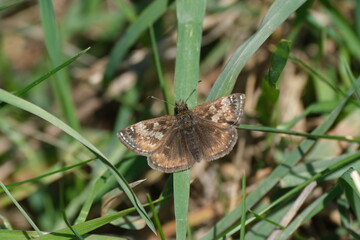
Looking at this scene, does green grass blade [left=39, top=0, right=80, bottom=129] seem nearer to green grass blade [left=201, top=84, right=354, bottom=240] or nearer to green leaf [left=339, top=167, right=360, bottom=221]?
green grass blade [left=201, top=84, right=354, bottom=240]

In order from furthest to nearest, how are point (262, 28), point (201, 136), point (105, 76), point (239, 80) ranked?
point (239, 80)
point (105, 76)
point (201, 136)
point (262, 28)

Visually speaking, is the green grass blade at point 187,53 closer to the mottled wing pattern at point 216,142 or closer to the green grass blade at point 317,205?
the mottled wing pattern at point 216,142

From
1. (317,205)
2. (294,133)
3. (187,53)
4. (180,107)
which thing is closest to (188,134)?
(180,107)

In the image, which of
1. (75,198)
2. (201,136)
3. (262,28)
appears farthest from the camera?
(75,198)

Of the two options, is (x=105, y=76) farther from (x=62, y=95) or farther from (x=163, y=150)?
(x=163, y=150)

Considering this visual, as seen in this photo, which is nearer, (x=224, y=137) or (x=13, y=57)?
(x=224, y=137)

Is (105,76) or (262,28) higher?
(105,76)

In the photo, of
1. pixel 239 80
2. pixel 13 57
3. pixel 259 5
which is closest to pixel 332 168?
pixel 239 80

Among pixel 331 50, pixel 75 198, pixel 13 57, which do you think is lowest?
pixel 75 198
